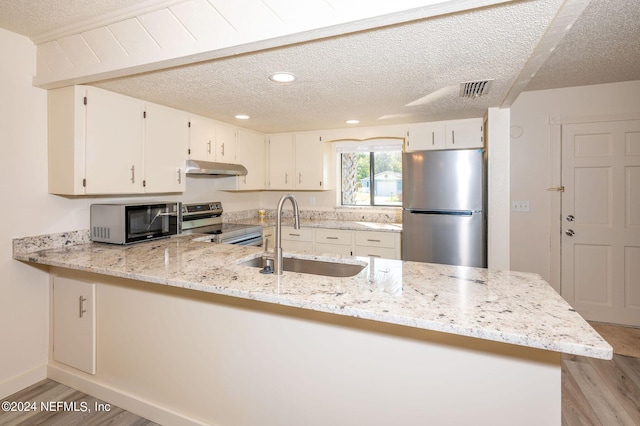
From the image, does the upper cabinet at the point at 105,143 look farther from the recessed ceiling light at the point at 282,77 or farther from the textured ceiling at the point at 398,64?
the recessed ceiling light at the point at 282,77

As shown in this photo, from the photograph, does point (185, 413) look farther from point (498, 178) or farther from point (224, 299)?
point (498, 178)

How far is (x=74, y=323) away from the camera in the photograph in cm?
227

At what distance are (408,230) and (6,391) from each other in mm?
3318

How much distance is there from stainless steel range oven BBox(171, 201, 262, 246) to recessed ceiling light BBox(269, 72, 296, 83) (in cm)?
155

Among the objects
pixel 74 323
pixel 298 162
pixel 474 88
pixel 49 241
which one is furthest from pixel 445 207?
pixel 49 241

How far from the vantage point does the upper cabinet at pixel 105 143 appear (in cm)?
226

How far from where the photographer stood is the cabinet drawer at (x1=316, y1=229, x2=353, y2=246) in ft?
12.5

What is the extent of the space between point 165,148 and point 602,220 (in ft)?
13.9

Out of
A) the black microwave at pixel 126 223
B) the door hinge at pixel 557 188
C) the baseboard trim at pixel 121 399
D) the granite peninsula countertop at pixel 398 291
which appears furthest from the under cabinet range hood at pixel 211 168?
the door hinge at pixel 557 188

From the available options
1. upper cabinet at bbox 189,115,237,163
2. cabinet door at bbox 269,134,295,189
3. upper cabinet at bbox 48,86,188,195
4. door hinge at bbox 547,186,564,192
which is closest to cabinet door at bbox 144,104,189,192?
upper cabinet at bbox 48,86,188,195

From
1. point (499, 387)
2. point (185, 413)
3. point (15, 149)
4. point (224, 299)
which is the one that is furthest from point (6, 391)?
point (499, 387)

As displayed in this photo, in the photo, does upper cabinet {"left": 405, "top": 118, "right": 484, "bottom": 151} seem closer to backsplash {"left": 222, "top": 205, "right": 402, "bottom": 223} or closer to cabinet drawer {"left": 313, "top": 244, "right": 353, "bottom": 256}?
backsplash {"left": 222, "top": 205, "right": 402, "bottom": 223}

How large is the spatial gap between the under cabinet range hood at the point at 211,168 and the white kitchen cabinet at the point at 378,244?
1499mm

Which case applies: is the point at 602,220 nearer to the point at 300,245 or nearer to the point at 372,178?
the point at 372,178
